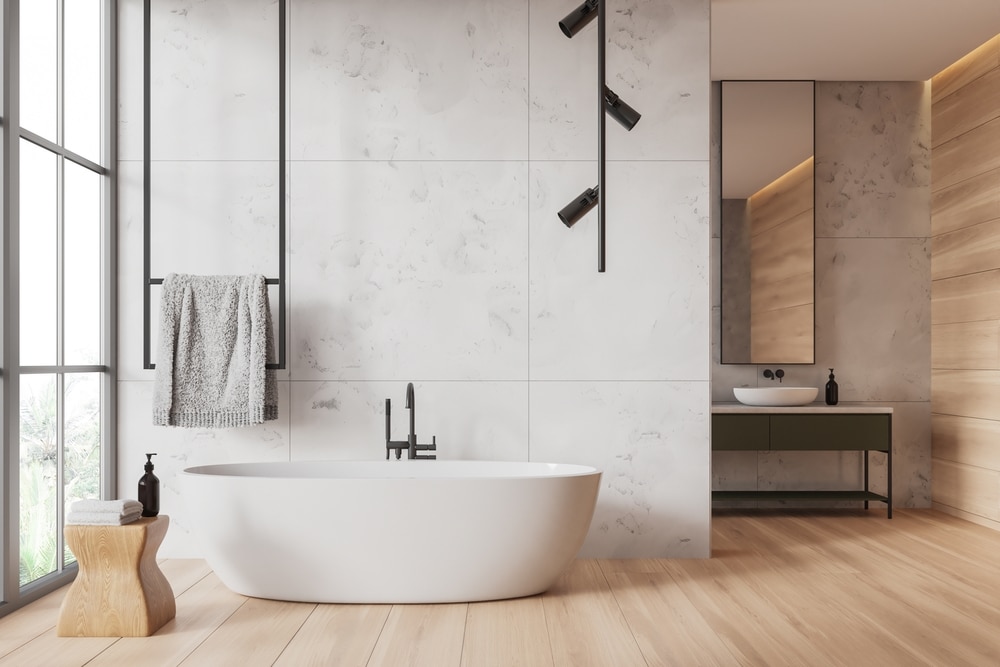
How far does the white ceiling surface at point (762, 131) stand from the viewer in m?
5.37

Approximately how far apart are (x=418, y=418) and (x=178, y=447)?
43.9 inches

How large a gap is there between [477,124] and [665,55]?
93 cm

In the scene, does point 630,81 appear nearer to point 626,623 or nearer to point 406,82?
point 406,82

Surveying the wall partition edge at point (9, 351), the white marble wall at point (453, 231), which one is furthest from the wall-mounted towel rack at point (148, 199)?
the wall partition edge at point (9, 351)

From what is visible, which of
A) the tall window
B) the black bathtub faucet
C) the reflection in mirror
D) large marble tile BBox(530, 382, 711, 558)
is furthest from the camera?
the reflection in mirror

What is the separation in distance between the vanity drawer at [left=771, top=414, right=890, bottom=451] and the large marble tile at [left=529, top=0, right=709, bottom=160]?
1.86 metres

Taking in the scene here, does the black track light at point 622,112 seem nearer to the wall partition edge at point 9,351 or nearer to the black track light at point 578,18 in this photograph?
the black track light at point 578,18

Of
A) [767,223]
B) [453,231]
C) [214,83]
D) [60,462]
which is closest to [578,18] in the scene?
[453,231]

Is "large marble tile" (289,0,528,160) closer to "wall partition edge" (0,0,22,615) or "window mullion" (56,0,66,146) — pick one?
"window mullion" (56,0,66,146)

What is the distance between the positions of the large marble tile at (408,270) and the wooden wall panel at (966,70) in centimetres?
291

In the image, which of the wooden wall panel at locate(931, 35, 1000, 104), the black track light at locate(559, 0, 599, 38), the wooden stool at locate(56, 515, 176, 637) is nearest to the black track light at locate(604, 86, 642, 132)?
the black track light at locate(559, 0, 599, 38)

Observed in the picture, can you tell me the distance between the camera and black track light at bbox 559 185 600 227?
355 cm

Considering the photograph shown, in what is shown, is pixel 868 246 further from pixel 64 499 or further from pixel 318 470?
pixel 64 499

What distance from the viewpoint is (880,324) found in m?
5.42
